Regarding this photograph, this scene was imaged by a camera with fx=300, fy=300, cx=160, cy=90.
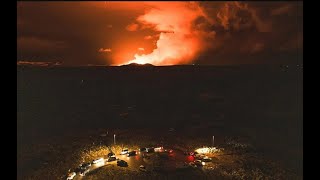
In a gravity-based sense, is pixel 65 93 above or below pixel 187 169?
above

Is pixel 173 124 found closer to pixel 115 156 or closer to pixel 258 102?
pixel 115 156

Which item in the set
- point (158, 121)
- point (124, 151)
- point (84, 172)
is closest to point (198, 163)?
point (124, 151)

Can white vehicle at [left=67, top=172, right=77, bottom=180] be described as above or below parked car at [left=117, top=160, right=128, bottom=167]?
below

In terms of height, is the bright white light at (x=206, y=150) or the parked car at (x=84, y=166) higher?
the bright white light at (x=206, y=150)

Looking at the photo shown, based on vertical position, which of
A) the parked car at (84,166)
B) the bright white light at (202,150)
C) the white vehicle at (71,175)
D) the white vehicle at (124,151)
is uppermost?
the white vehicle at (124,151)

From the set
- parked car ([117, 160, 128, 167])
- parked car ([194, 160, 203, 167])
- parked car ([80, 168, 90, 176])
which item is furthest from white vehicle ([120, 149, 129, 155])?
parked car ([194, 160, 203, 167])

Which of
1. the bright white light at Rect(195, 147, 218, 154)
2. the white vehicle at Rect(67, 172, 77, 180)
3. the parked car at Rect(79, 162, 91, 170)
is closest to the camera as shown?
the white vehicle at Rect(67, 172, 77, 180)

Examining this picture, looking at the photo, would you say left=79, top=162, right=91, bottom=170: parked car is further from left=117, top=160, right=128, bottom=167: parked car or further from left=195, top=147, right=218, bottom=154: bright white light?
left=195, top=147, right=218, bottom=154: bright white light

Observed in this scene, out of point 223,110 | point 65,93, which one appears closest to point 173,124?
point 223,110

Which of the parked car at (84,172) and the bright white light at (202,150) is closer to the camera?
the parked car at (84,172)

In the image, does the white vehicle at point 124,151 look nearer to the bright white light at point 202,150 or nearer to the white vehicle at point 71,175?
the white vehicle at point 71,175

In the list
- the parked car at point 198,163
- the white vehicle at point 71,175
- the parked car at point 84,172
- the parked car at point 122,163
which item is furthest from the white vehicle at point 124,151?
the parked car at point 198,163
